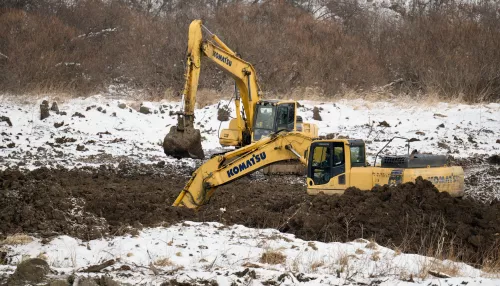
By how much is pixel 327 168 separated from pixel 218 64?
683 centimetres

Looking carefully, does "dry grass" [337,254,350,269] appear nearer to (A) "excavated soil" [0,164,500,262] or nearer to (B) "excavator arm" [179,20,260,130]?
(A) "excavated soil" [0,164,500,262]

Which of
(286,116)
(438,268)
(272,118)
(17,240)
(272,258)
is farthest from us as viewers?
(286,116)

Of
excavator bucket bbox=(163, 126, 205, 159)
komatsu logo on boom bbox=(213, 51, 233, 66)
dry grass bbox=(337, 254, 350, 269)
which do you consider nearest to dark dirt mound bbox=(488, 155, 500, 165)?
komatsu logo on boom bbox=(213, 51, 233, 66)

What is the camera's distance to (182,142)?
54.5ft

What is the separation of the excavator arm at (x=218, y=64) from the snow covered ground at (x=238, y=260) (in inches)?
268

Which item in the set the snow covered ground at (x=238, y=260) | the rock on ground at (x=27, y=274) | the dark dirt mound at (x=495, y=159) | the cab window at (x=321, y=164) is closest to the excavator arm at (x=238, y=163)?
the cab window at (x=321, y=164)

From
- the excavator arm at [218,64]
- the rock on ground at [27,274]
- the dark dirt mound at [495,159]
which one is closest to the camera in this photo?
the rock on ground at [27,274]

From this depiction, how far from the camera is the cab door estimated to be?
12586mm

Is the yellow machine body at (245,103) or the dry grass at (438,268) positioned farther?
the yellow machine body at (245,103)

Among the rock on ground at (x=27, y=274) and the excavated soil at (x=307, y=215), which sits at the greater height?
the excavated soil at (x=307, y=215)

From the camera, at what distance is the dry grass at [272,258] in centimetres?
867

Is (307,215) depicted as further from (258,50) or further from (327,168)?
(258,50)

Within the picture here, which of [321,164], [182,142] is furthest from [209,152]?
[321,164]

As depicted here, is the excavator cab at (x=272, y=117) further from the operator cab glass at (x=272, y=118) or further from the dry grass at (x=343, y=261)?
the dry grass at (x=343, y=261)
